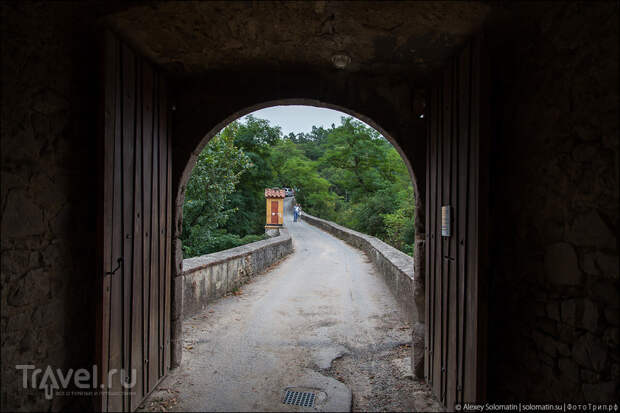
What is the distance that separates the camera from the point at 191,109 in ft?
10.1

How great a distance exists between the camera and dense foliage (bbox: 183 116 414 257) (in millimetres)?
10656

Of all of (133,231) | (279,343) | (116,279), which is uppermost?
(133,231)

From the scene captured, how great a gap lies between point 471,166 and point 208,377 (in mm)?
2776

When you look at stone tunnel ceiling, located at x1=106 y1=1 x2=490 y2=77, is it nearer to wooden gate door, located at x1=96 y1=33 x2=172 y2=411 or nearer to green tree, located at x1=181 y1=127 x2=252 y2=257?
wooden gate door, located at x1=96 y1=33 x2=172 y2=411

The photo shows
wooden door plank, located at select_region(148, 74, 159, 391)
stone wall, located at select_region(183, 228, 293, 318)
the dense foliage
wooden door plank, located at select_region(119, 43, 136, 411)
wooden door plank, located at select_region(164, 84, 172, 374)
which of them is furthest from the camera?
the dense foliage

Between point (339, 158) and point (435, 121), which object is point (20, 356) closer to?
point (435, 121)

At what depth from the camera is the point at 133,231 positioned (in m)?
2.39

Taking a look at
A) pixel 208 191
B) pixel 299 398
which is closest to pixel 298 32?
pixel 299 398

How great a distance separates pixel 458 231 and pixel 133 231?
2.29 meters

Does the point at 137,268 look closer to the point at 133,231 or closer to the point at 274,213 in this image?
the point at 133,231

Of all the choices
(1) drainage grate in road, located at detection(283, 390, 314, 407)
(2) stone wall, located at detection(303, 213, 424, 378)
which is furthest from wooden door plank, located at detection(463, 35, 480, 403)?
(1) drainage grate in road, located at detection(283, 390, 314, 407)

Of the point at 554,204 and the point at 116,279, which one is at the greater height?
the point at 554,204

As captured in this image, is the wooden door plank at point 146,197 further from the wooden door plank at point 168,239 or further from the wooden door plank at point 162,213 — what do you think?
the wooden door plank at point 168,239

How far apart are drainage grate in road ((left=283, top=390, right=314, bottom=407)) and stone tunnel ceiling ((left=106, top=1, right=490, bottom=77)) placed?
109 inches
